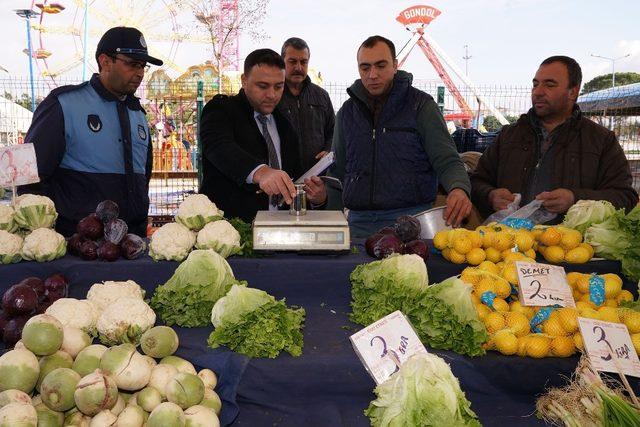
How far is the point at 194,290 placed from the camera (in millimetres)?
2258

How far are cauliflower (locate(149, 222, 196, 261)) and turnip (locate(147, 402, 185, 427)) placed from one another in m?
0.96

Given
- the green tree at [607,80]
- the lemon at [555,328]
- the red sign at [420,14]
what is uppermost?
the red sign at [420,14]

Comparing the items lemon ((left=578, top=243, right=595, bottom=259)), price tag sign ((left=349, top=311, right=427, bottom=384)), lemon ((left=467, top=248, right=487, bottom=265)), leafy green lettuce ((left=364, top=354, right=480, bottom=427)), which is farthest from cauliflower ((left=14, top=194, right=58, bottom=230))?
lemon ((left=578, top=243, right=595, bottom=259))

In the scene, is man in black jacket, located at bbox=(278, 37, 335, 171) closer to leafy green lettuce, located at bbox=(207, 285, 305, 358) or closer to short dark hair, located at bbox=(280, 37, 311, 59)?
short dark hair, located at bbox=(280, 37, 311, 59)

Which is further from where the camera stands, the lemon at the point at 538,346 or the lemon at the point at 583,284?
the lemon at the point at 583,284

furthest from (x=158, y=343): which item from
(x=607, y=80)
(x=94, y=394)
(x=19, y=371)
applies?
(x=607, y=80)

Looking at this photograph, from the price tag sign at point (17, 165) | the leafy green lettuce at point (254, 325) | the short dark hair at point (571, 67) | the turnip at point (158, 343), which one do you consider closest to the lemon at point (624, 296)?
the leafy green lettuce at point (254, 325)

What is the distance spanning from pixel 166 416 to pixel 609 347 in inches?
66.1

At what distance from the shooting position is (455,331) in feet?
6.90

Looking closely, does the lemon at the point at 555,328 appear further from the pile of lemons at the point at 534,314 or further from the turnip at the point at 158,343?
the turnip at the point at 158,343

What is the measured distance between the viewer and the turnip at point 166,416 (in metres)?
1.65

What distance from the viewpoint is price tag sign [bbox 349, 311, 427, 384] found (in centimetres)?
190

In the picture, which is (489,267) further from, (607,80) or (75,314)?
(607,80)

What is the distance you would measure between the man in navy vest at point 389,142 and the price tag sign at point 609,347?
1.59 m
